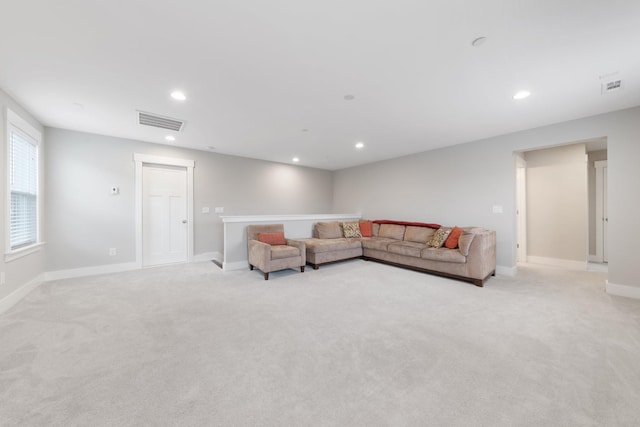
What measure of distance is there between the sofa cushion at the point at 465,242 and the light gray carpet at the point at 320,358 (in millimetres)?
690

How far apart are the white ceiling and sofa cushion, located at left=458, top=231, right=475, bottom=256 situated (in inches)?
68.3


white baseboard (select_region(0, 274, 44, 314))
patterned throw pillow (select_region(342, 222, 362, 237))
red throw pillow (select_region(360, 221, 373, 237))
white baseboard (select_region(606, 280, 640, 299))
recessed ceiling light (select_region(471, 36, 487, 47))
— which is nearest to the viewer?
recessed ceiling light (select_region(471, 36, 487, 47))

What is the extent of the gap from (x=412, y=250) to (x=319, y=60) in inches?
137

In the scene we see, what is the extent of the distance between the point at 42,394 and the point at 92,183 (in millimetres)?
3929

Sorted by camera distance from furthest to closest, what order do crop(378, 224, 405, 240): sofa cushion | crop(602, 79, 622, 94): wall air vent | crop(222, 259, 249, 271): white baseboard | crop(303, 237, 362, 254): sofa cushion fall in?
crop(378, 224, 405, 240): sofa cushion → crop(303, 237, 362, 254): sofa cushion → crop(222, 259, 249, 271): white baseboard → crop(602, 79, 622, 94): wall air vent

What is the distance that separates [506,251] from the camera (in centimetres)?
431

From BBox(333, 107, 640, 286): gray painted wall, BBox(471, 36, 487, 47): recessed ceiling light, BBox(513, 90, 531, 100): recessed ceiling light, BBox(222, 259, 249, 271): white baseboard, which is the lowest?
BBox(222, 259, 249, 271): white baseboard

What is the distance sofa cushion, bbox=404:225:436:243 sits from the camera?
16.5 ft

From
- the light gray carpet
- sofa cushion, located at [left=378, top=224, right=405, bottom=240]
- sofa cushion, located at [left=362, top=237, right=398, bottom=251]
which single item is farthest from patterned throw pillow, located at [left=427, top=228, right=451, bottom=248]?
the light gray carpet

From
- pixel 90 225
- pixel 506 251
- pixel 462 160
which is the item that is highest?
pixel 462 160

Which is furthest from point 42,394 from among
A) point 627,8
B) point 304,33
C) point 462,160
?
point 462,160

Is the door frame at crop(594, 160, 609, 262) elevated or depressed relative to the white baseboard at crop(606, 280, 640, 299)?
elevated

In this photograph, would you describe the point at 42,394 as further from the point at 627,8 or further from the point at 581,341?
the point at 627,8

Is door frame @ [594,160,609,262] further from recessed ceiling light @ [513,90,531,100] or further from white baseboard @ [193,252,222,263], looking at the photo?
white baseboard @ [193,252,222,263]
